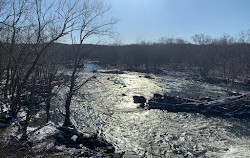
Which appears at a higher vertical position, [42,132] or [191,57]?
[191,57]

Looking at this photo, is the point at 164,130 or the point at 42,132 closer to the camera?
Result: the point at 42,132

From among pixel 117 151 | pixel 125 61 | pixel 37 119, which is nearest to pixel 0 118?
pixel 37 119

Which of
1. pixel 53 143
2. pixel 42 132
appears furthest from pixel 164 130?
pixel 42 132

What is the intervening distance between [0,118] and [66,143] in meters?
3.99

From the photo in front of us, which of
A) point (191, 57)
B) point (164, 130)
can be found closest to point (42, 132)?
point (164, 130)

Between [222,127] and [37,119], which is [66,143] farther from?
[222,127]

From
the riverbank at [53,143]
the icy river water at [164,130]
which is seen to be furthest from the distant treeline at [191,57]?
the riverbank at [53,143]

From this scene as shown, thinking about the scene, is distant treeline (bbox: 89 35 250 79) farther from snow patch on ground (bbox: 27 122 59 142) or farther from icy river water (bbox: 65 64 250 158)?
snow patch on ground (bbox: 27 122 59 142)

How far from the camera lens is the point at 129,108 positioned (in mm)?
17516

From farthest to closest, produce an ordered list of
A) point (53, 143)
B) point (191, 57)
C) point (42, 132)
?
point (191, 57) < point (42, 132) < point (53, 143)

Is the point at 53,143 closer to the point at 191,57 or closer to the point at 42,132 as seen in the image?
the point at 42,132

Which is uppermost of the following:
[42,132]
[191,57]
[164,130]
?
[191,57]

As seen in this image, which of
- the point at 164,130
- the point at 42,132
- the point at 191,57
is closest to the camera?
the point at 42,132

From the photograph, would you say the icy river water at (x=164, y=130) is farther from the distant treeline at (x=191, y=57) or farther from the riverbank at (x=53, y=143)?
the distant treeline at (x=191, y=57)
